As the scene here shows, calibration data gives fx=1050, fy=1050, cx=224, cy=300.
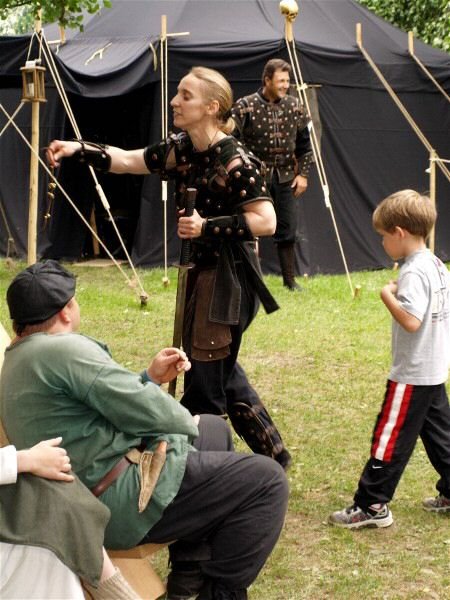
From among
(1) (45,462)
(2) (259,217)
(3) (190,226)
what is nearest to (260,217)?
(2) (259,217)

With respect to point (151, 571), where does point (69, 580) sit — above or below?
above

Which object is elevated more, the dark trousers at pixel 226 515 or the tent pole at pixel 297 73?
the tent pole at pixel 297 73

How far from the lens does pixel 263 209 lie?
3.95 meters

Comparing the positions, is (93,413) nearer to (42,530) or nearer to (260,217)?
(42,530)

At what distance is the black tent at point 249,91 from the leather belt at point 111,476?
24.6ft

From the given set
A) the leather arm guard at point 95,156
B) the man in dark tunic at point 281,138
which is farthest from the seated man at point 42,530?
the man in dark tunic at point 281,138

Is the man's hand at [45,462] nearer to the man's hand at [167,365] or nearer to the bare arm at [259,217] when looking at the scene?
the man's hand at [167,365]

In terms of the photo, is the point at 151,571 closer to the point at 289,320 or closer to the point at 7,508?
the point at 7,508

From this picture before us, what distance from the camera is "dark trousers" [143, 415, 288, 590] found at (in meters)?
2.95

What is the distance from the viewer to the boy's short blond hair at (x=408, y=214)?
3748 mm

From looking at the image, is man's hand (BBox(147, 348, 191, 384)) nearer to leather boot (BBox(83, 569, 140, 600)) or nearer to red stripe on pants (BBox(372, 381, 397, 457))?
leather boot (BBox(83, 569, 140, 600))

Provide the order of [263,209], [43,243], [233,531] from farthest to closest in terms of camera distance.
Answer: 1. [43,243]
2. [263,209]
3. [233,531]

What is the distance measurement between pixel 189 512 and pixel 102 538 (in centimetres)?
33

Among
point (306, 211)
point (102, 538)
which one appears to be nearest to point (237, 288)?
point (102, 538)
